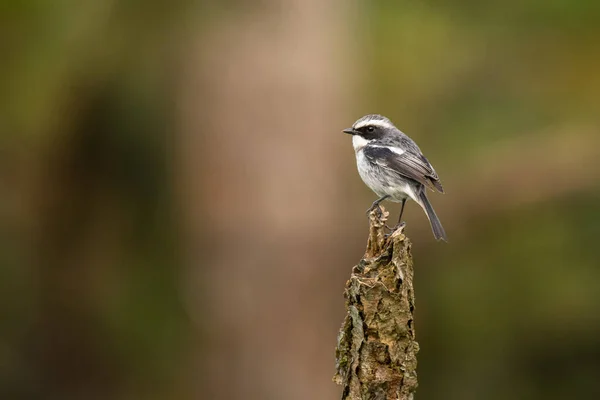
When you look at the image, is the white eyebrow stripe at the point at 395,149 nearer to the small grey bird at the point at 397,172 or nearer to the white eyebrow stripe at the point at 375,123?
the small grey bird at the point at 397,172

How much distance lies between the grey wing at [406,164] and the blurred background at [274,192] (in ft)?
7.67

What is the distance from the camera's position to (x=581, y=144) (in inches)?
382

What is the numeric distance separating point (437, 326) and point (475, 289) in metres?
0.63

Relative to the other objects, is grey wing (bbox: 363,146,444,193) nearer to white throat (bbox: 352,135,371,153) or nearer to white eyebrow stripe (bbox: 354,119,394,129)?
white throat (bbox: 352,135,371,153)

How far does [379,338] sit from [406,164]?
2.40m

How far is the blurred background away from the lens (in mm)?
8359

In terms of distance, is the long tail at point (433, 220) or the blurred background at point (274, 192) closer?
the long tail at point (433, 220)

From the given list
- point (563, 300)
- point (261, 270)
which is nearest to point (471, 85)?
point (563, 300)

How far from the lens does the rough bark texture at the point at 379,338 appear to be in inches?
139

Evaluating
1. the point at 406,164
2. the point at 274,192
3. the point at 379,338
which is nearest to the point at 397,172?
the point at 406,164

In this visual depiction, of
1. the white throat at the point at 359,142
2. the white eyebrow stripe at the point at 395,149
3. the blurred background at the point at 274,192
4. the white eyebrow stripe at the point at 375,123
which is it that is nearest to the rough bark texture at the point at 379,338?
the white eyebrow stripe at the point at 395,149

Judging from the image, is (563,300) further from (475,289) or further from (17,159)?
(17,159)

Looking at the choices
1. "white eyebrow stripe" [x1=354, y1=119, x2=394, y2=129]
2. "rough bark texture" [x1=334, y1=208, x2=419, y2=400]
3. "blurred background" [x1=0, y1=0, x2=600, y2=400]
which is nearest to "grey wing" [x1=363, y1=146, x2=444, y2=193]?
"white eyebrow stripe" [x1=354, y1=119, x2=394, y2=129]

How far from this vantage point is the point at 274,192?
8320mm
